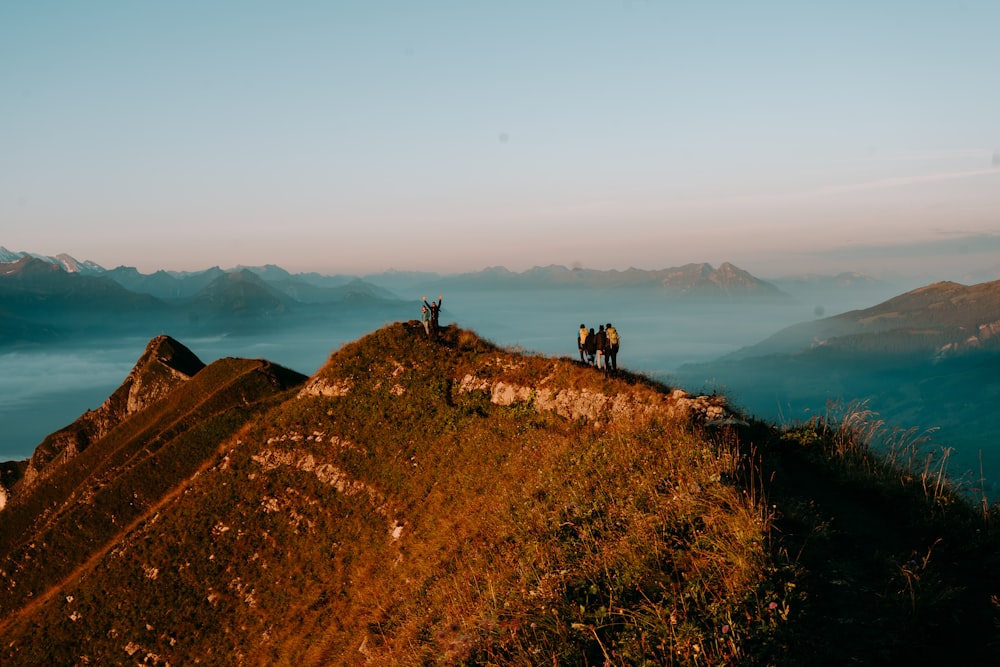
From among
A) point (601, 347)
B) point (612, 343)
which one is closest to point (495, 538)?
point (601, 347)

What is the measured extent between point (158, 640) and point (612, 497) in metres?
30.8

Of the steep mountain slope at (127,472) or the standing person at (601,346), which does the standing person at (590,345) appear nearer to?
the standing person at (601,346)

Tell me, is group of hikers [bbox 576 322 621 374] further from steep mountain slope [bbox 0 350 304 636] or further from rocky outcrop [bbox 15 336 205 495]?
rocky outcrop [bbox 15 336 205 495]

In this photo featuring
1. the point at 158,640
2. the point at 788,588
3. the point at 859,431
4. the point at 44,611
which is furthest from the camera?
the point at 44,611

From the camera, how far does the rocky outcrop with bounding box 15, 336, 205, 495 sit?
7600 centimetres

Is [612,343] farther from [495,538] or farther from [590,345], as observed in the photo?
[495,538]

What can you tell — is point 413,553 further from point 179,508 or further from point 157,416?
point 157,416

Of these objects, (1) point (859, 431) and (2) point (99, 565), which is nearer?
(1) point (859, 431)

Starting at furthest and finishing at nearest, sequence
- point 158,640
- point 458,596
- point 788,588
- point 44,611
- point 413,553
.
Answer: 1. point 44,611
2. point 158,640
3. point 413,553
4. point 458,596
5. point 788,588

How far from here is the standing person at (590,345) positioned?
27.5 m

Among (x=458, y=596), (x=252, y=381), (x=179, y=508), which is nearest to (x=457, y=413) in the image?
(x=458, y=596)

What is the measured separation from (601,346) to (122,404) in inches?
3370

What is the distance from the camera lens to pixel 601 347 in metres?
27.0

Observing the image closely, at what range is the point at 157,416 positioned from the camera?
2419 inches
